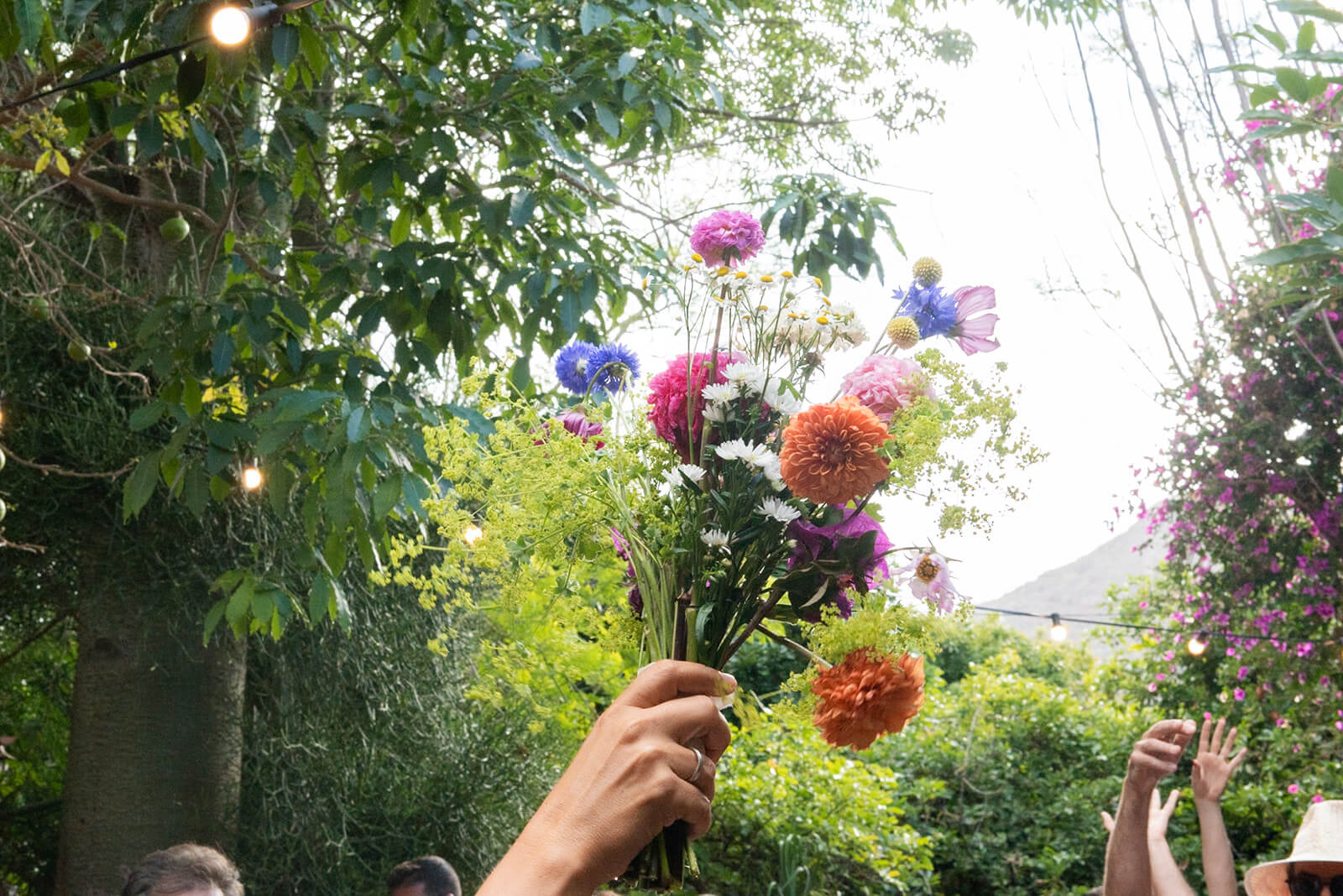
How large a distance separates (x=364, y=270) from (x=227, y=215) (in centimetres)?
35

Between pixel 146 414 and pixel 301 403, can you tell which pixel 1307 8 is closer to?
pixel 301 403

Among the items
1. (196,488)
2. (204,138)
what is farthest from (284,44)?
(196,488)

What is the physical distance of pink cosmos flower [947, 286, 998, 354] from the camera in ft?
3.96

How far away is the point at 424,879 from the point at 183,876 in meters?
0.87

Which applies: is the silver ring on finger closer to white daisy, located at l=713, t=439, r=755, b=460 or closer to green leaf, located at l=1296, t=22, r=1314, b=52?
white daisy, located at l=713, t=439, r=755, b=460

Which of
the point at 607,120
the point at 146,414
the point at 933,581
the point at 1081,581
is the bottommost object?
the point at 933,581

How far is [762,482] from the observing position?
1.10 metres

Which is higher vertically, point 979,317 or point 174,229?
point 174,229

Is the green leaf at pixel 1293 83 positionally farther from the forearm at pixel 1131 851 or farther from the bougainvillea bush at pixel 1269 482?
the bougainvillea bush at pixel 1269 482

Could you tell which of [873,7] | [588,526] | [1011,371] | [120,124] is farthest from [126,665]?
[873,7]

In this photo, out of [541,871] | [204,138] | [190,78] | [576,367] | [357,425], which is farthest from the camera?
[204,138]

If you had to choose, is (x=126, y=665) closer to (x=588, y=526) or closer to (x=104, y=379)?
(x=104, y=379)

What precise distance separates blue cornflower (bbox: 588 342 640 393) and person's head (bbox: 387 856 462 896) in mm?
2049

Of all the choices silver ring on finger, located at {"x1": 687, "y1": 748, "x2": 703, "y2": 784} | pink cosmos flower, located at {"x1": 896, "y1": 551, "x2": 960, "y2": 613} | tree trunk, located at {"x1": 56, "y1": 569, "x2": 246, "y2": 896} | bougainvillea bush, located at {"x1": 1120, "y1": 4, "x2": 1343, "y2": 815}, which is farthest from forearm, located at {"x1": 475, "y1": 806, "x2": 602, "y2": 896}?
bougainvillea bush, located at {"x1": 1120, "y1": 4, "x2": 1343, "y2": 815}
